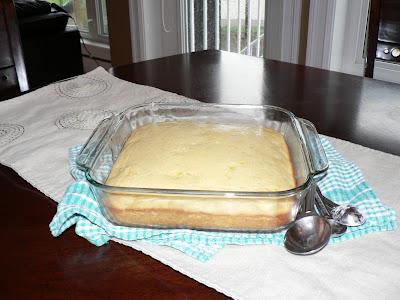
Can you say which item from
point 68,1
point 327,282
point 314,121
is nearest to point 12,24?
point 314,121

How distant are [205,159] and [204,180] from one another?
0.04m

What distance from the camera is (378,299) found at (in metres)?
0.41

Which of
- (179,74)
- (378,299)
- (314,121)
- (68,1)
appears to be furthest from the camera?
(68,1)

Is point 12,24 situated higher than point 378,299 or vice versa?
point 12,24

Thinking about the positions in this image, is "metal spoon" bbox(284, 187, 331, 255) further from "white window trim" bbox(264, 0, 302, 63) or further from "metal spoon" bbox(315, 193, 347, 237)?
"white window trim" bbox(264, 0, 302, 63)

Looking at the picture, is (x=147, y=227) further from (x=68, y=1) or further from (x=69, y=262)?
(x=68, y=1)

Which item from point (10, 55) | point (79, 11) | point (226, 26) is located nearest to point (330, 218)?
point (10, 55)

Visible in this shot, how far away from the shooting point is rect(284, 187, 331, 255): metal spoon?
0.46 meters

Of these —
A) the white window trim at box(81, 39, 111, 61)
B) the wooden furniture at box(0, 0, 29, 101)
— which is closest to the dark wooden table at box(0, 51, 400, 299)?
the wooden furniture at box(0, 0, 29, 101)

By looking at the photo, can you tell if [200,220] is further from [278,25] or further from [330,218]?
[278,25]

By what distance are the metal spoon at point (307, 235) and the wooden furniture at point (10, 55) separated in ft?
3.08

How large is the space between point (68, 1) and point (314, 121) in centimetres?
327

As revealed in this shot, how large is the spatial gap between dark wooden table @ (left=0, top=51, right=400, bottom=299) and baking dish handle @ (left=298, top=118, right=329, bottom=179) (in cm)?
16

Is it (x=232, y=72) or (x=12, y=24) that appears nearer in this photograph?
(x=232, y=72)
